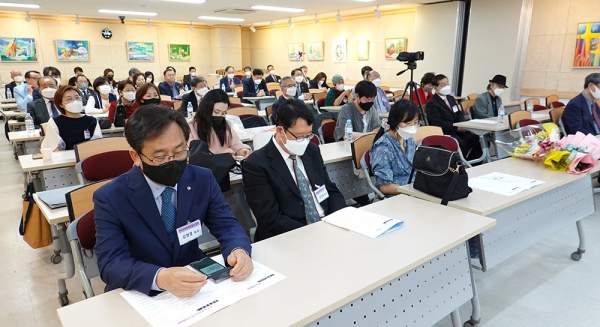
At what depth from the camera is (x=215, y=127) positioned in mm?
3502

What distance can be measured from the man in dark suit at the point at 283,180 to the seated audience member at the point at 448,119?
367cm

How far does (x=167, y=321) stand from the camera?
3.95ft

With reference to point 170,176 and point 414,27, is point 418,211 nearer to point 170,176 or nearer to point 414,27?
point 170,176

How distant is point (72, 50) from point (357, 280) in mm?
14878

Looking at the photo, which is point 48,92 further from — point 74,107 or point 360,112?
point 360,112

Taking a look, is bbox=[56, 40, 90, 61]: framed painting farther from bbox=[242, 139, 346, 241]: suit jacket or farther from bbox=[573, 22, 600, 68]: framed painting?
bbox=[573, 22, 600, 68]: framed painting

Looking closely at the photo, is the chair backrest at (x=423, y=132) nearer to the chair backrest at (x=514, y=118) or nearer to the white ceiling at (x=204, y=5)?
the chair backrest at (x=514, y=118)

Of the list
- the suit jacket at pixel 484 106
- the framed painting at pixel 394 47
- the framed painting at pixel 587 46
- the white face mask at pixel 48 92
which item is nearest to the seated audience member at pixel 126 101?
the white face mask at pixel 48 92

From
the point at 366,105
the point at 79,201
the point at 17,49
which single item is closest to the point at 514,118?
the point at 366,105

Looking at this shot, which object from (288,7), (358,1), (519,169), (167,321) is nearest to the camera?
(167,321)

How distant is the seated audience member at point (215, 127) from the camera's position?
3414 mm

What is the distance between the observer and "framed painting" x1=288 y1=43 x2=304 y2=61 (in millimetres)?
14320

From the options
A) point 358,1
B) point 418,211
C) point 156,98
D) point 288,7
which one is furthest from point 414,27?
point 418,211

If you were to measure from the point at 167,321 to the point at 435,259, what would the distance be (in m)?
1.21
